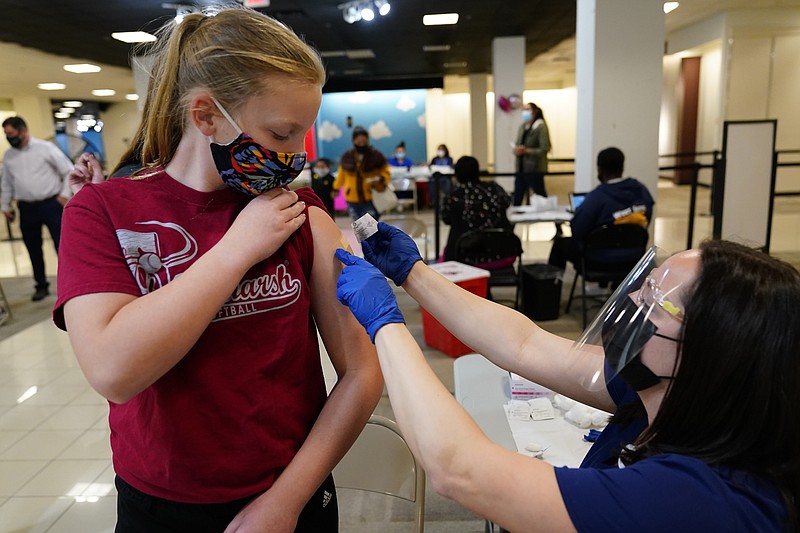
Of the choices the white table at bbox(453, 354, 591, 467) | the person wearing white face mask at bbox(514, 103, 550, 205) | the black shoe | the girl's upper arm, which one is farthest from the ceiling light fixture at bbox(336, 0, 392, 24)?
the girl's upper arm

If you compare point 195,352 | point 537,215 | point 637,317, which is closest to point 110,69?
point 537,215

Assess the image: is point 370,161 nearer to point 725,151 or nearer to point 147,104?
point 725,151

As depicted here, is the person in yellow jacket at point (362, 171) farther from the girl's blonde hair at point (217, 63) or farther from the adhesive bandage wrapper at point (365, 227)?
the girl's blonde hair at point (217, 63)

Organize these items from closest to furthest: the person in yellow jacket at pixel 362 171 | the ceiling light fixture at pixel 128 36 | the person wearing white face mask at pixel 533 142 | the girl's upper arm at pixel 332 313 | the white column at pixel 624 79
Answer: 1. the girl's upper arm at pixel 332 313
2. the white column at pixel 624 79
3. the person in yellow jacket at pixel 362 171
4. the ceiling light fixture at pixel 128 36
5. the person wearing white face mask at pixel 533 142

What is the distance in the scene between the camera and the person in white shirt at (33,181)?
17.0ft

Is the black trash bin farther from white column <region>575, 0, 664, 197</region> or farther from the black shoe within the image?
the black shoe

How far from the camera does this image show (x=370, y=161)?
6777mm

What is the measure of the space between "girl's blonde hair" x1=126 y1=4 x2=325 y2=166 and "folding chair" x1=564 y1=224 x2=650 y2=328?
3422 millimetres

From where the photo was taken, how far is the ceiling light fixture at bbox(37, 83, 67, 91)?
1363cm

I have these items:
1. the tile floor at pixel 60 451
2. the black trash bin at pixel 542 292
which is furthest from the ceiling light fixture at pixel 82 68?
the black trash bin at pixel 542 292

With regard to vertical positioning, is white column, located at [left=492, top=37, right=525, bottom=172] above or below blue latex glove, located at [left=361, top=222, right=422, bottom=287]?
above

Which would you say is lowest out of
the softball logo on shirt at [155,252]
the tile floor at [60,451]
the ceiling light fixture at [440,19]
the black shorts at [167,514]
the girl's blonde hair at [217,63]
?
the tile floor at [60,451]

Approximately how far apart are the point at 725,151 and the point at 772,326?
5.37 m

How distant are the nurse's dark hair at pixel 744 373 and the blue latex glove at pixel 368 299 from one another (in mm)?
450
